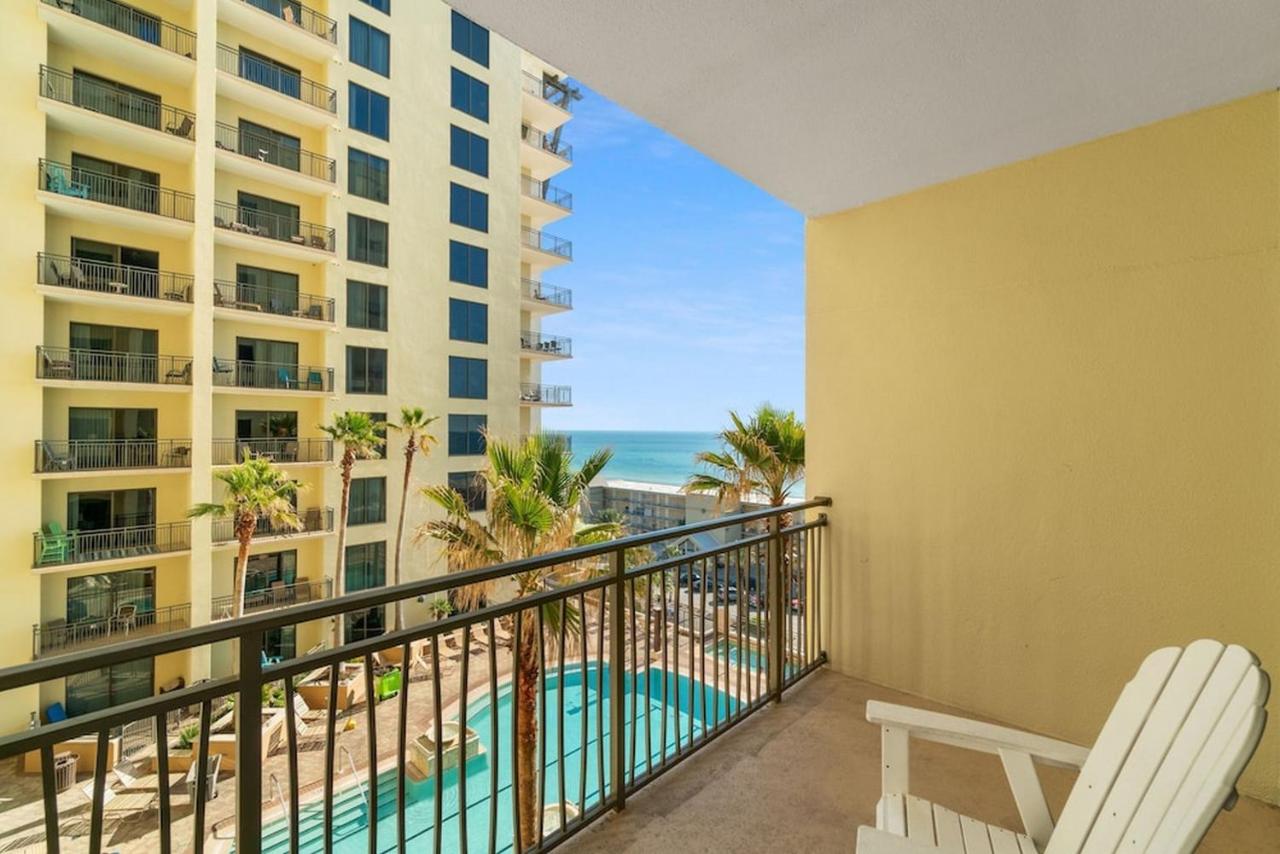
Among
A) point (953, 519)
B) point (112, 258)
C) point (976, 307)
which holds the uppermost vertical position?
point (112, 258)

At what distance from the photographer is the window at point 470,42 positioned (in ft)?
55.2

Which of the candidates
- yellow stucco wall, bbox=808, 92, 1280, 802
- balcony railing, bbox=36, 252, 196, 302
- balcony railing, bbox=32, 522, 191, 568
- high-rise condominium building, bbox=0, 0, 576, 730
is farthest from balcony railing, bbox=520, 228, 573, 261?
yellow stucco wall, bbox=808, 92, 1280, 802

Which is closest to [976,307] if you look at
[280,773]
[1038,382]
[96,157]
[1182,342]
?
[1038,382]

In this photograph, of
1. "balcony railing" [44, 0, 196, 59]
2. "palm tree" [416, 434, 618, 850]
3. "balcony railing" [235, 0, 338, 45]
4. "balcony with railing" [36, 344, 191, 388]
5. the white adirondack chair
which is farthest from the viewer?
"balcony railing" [235, 0, 338, 45]

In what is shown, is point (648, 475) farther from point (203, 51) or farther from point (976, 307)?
point (976, 307)

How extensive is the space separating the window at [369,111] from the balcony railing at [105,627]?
1212cm

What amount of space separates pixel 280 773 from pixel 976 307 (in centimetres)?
1205

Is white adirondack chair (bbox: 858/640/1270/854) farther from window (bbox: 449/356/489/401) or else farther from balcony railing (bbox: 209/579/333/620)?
window (bbox: 449/356/489/401)

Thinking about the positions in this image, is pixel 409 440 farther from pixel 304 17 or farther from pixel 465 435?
pixel 304 17

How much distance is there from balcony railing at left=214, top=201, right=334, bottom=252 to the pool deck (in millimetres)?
15307

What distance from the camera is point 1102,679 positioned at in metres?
2.42

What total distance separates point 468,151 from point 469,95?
159 cm

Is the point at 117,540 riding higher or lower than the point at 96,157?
lower

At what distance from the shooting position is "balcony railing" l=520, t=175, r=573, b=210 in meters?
19.4
